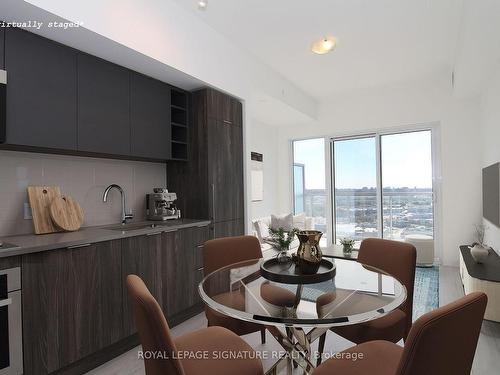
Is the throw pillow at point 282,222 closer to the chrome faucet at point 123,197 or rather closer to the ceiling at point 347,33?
the ceiling at point 347,33

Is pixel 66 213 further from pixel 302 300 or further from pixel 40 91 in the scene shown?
pixel 302 300

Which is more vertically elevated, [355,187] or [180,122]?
[180,122]

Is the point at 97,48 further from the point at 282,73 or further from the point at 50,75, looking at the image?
the point at 282,73

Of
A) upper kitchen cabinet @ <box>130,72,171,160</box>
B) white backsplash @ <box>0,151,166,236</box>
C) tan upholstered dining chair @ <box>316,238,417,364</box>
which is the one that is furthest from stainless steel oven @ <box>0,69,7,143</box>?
tan upholstered dining chair @ <box>316,238,417,364</box>

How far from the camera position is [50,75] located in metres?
2.17

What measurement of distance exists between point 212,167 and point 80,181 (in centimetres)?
127

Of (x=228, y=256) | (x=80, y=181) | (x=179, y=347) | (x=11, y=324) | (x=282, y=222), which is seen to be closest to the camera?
(x=179, y=347)

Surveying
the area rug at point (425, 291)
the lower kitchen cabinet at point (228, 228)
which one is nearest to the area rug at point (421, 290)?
the area rug at point (425, 291)

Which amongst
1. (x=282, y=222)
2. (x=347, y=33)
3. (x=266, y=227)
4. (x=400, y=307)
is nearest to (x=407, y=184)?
(x=282, y=222)

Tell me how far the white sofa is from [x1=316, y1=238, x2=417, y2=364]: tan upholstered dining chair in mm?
2096

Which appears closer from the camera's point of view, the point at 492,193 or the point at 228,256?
the point at 228,256

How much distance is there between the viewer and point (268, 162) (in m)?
6.11

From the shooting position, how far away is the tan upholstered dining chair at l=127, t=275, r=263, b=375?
100 cm

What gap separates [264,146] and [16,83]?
441cm
